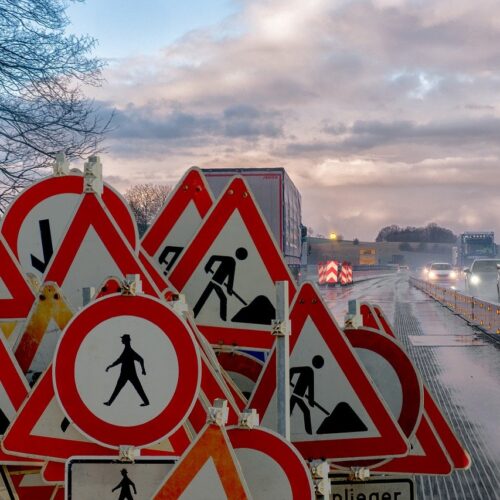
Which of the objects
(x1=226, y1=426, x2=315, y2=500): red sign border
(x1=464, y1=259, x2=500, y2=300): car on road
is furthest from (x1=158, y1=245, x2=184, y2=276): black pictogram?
(x1=464, y1=259, x2=500, y2=300): car on road

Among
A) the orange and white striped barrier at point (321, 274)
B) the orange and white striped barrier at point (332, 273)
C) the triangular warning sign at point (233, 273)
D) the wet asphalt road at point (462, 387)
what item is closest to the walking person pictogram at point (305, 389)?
the triangular warning sign at point (233, 273)

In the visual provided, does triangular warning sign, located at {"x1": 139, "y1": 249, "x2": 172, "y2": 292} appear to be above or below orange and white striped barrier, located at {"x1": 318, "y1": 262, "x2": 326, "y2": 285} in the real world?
above

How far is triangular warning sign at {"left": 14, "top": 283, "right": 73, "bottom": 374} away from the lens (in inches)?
163

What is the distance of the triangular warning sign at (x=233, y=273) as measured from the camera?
15.4 ft

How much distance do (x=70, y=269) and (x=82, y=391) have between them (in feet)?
2.83

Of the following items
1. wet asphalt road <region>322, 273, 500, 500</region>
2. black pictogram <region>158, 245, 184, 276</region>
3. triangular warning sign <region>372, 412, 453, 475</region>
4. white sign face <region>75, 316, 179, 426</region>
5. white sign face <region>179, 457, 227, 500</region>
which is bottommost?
wet asphalt road <region>322, 273, 500, 500</region>

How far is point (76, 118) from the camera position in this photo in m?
16.2

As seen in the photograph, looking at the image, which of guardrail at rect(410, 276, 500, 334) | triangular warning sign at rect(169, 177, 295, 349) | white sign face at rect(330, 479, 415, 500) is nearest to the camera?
white sign face at rect(330, 479, 415, 500)

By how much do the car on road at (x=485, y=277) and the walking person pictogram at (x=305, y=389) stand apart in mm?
46784

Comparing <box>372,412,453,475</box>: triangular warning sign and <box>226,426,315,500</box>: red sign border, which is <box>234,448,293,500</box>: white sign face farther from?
<box>372,412,453,475</box>: triangular warning sign

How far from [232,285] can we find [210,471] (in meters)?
1.59

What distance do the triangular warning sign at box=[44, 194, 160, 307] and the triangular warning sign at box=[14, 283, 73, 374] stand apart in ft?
0.57

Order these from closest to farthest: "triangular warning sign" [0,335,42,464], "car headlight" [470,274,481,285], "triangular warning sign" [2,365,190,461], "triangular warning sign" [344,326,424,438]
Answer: "triangular warning sign" [2,365,190,461], "triangular warning sign" [0,335,42,464], "triangular warning sign" [344,326,424,438], "car headlight" [470,274,481,285]

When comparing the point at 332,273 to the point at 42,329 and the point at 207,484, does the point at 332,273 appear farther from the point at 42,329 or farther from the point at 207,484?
the point at 207,484
